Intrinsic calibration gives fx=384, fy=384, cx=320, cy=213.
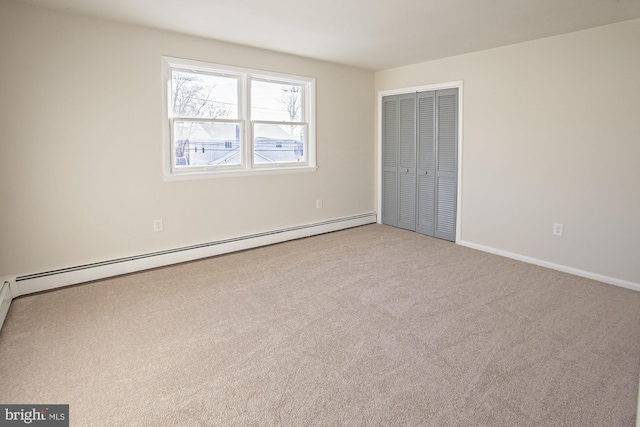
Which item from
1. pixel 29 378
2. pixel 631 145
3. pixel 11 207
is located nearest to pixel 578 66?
pixel 631 145

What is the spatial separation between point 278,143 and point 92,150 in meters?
2.06

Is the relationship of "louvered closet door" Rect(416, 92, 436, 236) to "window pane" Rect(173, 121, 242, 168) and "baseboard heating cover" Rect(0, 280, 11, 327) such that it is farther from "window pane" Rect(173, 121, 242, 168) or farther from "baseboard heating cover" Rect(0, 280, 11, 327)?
"baseboard heating cover" Rect(0, 280, 11, 327)

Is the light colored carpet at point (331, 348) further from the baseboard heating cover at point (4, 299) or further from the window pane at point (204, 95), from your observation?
the window pane at point (204, 95)

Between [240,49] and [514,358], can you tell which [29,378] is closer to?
[514,358]

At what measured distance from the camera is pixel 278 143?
4.78 metres

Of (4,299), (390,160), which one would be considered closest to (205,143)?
(4,299)

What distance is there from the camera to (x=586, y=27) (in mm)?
3371

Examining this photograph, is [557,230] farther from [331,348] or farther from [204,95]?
[204,95]

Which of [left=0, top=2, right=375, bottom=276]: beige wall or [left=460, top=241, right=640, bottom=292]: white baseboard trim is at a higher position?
[left=0, top=2, right=375, bottom=276]: beige wall

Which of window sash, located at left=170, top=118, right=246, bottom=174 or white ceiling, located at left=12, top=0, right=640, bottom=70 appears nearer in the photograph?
white ceiling, located at left=12, top=0, right=640, bottom=70

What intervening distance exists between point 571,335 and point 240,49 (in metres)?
3.98

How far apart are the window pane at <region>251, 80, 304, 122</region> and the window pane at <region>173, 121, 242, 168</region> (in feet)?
1.27

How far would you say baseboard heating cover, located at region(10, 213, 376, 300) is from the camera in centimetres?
326

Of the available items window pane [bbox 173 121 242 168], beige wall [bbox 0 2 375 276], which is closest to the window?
window pane [bbox 173 121 242 168]
